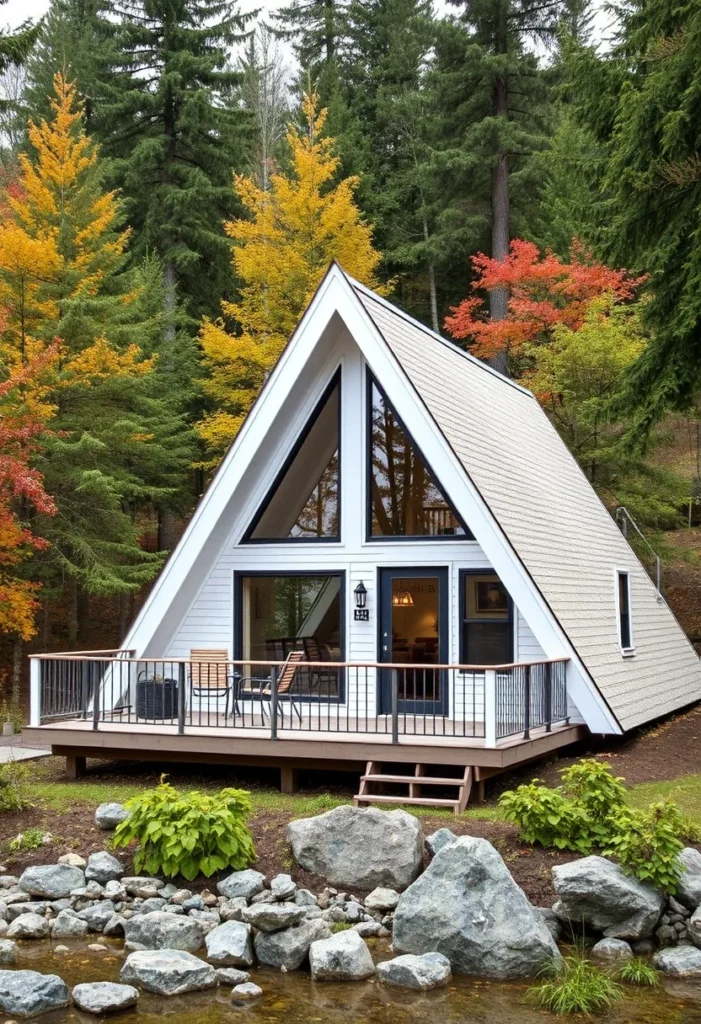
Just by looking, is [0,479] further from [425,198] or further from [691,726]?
[425,198]

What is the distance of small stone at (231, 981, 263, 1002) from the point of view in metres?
6.70

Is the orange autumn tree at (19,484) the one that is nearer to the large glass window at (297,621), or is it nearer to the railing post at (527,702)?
the large glass window at (297,621)

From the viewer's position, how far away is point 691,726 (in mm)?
14375

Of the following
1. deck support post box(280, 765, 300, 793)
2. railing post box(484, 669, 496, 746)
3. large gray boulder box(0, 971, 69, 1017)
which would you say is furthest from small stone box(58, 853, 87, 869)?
railing post box(484, 669, 496, 746)

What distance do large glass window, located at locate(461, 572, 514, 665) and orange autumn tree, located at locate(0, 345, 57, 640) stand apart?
677cm

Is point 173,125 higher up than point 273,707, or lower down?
higher up

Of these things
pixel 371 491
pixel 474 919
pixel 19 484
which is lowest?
pixel 474 919

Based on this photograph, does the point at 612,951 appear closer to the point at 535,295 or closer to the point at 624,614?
the point at 624,614

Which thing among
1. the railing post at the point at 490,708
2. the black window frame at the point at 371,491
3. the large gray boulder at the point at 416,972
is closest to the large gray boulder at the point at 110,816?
the large gray boulder at the point at 416,972

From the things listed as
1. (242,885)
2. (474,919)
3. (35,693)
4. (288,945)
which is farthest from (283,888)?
(35,693)

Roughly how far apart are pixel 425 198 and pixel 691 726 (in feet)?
73.3

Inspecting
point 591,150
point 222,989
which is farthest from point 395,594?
point 591,150

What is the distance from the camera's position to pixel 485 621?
1269cm

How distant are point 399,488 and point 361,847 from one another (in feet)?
18.7
